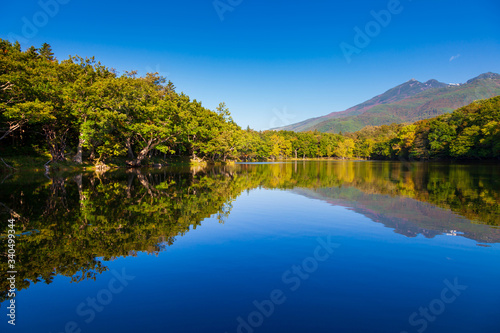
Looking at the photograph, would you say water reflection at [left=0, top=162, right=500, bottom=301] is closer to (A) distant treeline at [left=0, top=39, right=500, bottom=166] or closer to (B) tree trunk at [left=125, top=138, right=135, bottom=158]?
(A) distant treeline at [left=0, top=39, right=500, bottom=166]

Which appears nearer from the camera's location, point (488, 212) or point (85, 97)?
point (488, 212)

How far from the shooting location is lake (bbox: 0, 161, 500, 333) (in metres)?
4.76

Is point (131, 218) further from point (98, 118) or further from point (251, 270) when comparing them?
point (98, 118)

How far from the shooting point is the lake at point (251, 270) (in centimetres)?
476

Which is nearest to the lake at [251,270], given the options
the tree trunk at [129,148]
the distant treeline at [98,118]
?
the distant treeline at [98,118]

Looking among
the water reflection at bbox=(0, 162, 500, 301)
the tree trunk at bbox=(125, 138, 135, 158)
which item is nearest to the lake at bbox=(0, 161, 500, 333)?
the water reflection at bbox=(0, 162, 500, 301)

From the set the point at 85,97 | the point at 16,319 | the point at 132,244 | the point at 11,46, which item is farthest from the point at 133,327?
the point at 11,46

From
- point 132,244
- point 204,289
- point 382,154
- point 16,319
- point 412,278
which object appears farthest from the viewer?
point 382,154

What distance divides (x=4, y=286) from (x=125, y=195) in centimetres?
1144

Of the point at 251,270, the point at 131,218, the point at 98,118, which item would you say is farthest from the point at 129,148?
the point at 251,270

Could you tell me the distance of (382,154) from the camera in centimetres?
12581

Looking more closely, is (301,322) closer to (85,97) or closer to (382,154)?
(85,97)

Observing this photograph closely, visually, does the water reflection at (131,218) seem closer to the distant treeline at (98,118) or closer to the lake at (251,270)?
the lake at (251,270)

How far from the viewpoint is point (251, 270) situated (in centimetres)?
673
